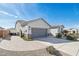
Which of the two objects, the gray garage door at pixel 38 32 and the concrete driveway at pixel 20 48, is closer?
the concrete driveway at pixel 20 48

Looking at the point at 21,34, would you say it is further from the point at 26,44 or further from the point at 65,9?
the point at 65,9

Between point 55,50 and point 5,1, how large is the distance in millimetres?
1317

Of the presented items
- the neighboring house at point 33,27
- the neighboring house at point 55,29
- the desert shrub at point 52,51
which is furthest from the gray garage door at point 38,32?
the desert shrub at point 52,51

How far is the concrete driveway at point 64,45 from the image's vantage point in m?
3.30

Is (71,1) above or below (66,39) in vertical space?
above

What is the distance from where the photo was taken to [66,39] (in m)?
3.39

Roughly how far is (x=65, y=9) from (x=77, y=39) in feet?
2.03

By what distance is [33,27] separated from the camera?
11.1 feet

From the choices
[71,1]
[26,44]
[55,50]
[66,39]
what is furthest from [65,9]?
[26,44]

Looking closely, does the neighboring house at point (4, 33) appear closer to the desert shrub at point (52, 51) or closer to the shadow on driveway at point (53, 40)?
the shadow on driveway at point (53, 40)

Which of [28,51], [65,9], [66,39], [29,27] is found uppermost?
[65,9]

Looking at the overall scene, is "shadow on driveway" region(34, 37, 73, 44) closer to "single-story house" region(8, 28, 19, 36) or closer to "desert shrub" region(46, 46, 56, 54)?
"desert shrub" region(46, 46, 56, 54)

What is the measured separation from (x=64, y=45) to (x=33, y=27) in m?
0.70

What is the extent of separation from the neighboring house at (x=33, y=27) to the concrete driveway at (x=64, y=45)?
0.12 meters
